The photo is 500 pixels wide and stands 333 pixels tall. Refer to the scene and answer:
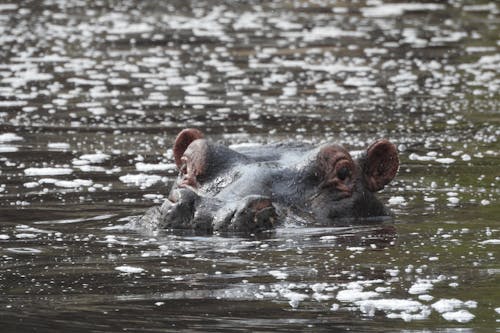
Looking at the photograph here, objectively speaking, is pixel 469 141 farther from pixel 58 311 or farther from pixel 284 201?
pixel 58 311

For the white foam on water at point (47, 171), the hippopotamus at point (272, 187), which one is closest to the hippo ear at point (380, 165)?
the hippopotamus at point (272, 187)

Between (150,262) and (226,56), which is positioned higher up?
(226,56)

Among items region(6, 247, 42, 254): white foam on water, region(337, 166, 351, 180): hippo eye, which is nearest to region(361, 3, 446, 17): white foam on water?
region(337, 166, 351, 180): hippo eye

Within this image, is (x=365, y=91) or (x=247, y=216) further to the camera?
(x=365, y=91)

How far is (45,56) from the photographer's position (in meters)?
23.2

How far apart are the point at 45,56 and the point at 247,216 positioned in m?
14.4

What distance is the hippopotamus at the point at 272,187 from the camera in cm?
950

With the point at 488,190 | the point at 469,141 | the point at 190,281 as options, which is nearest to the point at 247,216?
the point at 190,281

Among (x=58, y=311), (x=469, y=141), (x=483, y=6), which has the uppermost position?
(x=483, y=6)

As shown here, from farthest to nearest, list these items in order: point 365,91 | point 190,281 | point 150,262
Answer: point 365,91, point 150,262, point 190,281

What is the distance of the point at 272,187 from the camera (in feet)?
32.4

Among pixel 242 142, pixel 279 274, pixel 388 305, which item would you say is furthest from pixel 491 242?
pixel 242 142

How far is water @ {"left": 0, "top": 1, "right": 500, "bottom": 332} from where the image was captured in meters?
7.35

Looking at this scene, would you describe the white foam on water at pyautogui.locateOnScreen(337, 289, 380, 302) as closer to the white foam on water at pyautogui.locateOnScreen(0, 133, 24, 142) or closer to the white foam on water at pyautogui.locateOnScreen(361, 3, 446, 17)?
the white foam on water at pyautogui.locateOnScreen(0, 133, 24, 142)
